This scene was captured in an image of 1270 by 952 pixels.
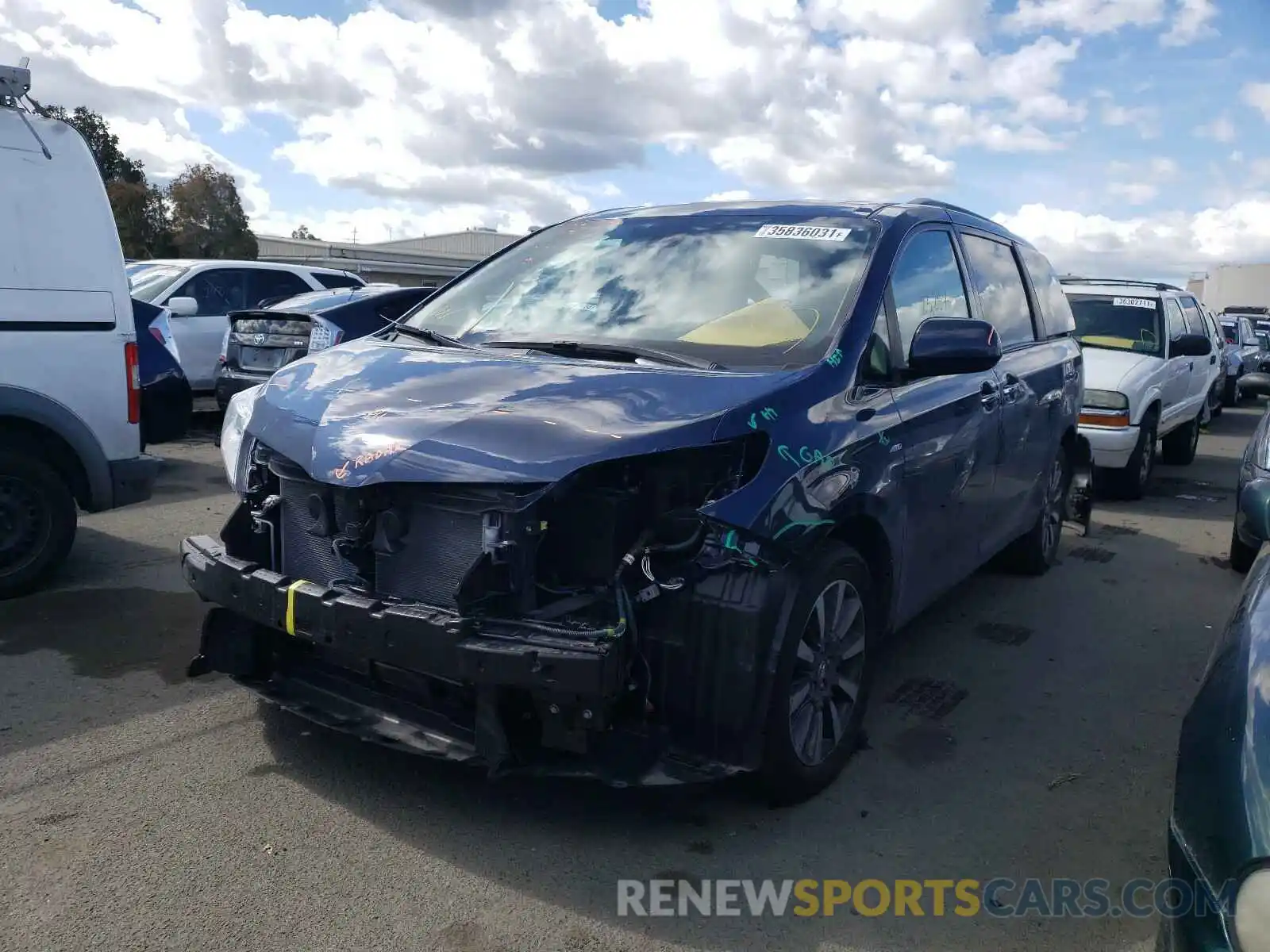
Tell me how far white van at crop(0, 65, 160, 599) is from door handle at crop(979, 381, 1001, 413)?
4257mm

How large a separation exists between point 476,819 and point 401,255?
39804mm

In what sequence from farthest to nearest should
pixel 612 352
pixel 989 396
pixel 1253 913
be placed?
pixel 989 396 → pixel 612 352 → pixel 1253 913

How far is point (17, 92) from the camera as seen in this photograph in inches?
205

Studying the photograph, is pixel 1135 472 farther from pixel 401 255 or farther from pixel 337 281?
pixel 401 255

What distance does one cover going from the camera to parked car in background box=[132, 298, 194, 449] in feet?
19.9

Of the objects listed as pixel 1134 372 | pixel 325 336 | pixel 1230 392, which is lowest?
pixel 1230 392

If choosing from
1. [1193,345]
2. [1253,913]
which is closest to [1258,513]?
[1253,913]

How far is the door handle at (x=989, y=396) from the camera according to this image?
4.68 m

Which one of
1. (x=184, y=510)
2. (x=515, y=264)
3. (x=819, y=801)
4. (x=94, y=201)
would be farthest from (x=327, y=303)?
(x=819, y=801)

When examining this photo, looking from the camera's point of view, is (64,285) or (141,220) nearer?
(64,285)

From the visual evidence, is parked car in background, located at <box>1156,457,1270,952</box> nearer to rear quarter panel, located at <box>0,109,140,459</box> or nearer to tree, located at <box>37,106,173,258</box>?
rear quarter panel, located at <box>0,109,140,459</box>

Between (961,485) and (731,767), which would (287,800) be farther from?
(961,485)

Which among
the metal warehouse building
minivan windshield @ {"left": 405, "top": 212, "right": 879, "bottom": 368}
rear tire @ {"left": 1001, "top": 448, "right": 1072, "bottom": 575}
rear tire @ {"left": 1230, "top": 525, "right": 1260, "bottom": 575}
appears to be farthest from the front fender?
the metal warehouse building

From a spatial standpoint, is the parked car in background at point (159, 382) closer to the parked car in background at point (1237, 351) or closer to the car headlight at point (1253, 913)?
the car headlight at point (1253, 913)
